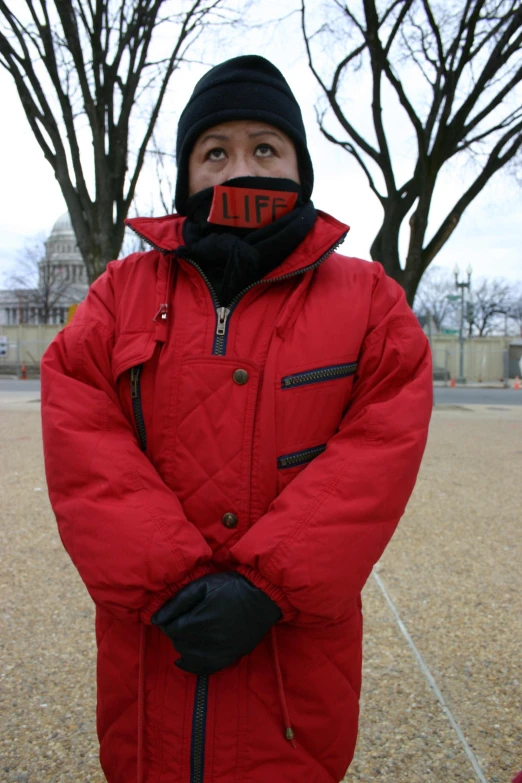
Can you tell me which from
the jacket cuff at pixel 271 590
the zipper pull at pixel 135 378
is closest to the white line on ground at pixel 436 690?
the jacket cuff at pixel 271 590

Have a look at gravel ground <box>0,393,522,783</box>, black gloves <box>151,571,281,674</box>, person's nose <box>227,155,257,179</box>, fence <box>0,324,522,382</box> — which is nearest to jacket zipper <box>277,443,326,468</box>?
black gloves <box>151,571,281,674</box>

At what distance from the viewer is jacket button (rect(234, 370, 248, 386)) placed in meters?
1.43

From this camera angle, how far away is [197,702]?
1369 millimetres

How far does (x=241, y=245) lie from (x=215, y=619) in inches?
30.8

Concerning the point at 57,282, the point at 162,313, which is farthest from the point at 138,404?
the point at 57,282

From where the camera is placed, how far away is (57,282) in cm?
4419

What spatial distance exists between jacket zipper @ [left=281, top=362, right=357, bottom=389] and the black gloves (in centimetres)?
42

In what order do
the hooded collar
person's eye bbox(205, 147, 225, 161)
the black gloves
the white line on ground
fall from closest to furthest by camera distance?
1. the black gloves
2. the hooded collar
3. person's eye bbox(205, 147, 225, 161)
4. the white line on ground

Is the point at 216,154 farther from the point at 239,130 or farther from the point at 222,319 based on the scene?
the point at 222,319

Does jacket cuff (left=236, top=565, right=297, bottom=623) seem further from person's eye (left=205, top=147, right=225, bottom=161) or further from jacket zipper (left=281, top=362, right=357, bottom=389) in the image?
person's eye (left=205, top=147, right=225, bottom=161)

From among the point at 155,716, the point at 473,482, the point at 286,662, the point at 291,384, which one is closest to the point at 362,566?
the point at 286,662

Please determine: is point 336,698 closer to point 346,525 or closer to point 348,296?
point 346,525

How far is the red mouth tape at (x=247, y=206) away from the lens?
4.90 feet

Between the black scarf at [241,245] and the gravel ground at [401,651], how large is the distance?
1661 mm
